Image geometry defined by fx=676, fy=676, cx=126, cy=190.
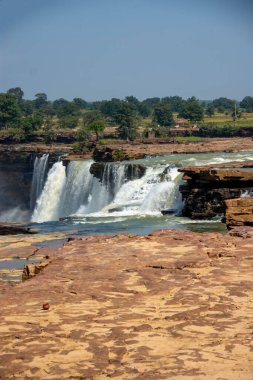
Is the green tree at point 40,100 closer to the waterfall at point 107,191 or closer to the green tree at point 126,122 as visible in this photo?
the green tree at point 126,122

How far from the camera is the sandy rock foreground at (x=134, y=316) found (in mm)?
6098

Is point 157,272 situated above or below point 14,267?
above

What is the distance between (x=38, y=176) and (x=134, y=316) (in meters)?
40.4

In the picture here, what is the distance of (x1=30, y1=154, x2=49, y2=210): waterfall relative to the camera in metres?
46.3

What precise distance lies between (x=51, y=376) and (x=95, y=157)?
128 feet

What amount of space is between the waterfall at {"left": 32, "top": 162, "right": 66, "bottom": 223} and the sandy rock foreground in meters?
30.2

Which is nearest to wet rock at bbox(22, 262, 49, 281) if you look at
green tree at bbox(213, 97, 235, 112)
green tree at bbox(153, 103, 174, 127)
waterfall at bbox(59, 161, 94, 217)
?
waterfall at bbox(59, 161, 94, 217)

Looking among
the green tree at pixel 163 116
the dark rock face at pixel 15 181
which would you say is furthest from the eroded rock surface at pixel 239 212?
the green tree at pixel 163 116

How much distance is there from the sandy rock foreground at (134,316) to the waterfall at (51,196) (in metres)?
30.2

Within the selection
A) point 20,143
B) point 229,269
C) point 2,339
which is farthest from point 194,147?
point 2,339

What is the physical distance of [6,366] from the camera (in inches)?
242

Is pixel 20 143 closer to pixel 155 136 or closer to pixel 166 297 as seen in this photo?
pixel 155 136

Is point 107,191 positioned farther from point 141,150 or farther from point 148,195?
point 141,150

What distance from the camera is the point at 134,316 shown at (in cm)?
763
